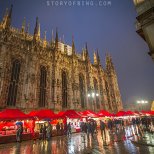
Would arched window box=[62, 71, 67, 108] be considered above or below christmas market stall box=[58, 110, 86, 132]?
above

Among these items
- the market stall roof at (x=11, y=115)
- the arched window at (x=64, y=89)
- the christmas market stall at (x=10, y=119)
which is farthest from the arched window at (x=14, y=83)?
the arched window at (x=64, y=89)

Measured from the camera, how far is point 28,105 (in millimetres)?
25031

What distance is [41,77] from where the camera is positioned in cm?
3077

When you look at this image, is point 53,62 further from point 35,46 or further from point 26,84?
point 26,84

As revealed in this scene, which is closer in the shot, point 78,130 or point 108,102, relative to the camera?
point 78,130

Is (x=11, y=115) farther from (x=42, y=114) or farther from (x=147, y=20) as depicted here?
(x=147, y=20)

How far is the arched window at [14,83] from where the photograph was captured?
24.5 m

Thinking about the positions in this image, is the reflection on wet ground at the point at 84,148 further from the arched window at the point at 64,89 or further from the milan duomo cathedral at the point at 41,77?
the arched window at the point at 64,89

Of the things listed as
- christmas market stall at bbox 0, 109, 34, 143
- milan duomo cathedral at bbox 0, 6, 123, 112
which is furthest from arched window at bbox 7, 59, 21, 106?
christmas market stall at bbox 0, 109, 34, 143

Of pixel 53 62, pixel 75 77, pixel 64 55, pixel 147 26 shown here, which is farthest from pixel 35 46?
pixel 147 26

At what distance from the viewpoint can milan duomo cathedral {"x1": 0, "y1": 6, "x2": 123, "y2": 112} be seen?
82.8ft

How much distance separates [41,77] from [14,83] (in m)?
6.24

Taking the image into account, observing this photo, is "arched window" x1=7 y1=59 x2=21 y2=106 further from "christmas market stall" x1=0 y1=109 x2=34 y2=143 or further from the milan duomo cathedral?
"christmas market stall" x1=0 y1=109 x2=34 y2=143

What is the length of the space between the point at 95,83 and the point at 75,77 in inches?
371
